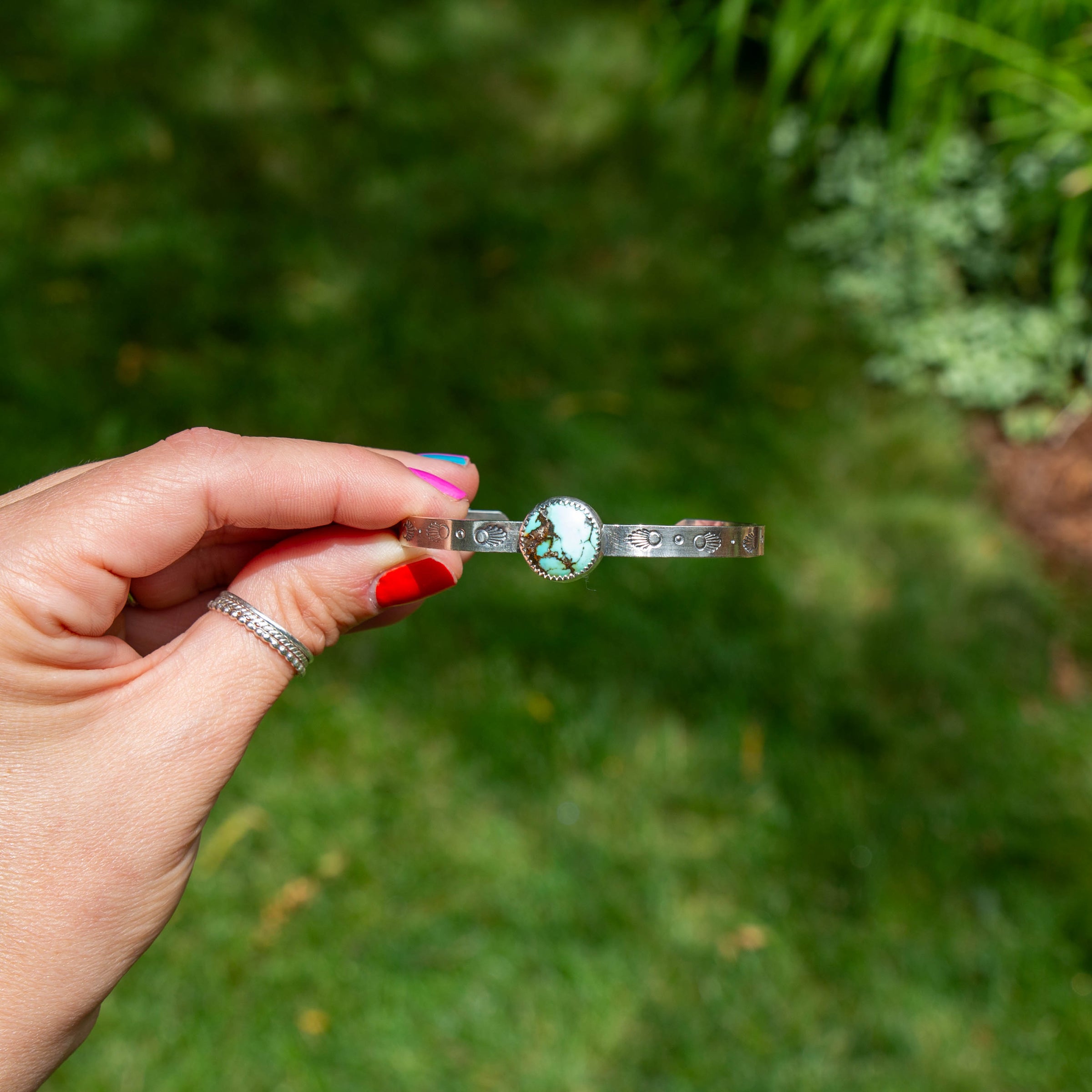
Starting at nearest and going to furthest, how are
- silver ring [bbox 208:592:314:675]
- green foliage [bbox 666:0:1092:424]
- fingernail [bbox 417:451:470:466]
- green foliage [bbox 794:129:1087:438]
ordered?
silver ring [bbox 208:592:314:675]
fingernail [bbox 417:451:470:466]
green foliage [bbox 666:0:1092:424]
green foliage [bbox 794:129:1087:438]

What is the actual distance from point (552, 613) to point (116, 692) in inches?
80.1

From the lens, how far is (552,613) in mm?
3498

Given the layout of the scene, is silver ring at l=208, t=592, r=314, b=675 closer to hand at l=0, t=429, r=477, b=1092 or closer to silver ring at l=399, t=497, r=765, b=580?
hand at l=0, t=429, r=477, b=1092

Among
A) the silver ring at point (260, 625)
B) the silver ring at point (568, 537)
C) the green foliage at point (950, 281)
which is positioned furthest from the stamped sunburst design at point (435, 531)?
the green foliage at point (950, 281)

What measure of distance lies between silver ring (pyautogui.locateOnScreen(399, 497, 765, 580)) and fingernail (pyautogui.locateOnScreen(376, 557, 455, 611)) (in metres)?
0.05

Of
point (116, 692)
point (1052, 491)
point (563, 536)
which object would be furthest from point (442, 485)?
point (1052, 491)

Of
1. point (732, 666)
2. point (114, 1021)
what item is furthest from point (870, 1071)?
point (114, 1021)

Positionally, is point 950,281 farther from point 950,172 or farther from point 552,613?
point 552,613

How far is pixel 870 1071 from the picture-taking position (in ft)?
9.14

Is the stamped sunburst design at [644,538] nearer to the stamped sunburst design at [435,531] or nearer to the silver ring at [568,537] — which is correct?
the silver ring at [568,537]

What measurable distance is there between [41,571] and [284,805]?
1.84m

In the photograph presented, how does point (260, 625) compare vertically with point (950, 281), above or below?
above

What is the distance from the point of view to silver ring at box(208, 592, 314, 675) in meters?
1.74

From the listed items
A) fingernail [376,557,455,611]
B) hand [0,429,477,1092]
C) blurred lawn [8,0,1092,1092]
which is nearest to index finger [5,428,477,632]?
hand [0,429,477,1092]
